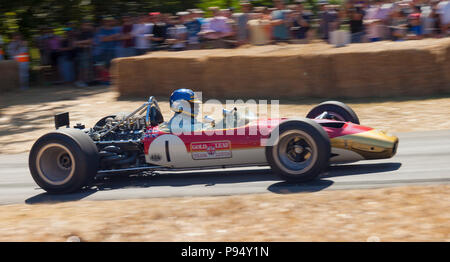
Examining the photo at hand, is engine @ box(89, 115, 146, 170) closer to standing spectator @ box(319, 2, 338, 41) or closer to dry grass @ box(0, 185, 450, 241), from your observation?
dry grass @ box(0, 185, 450, 241)

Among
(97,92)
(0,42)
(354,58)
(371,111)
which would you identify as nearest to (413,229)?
(371,111)

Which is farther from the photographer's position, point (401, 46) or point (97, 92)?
point (97, 92)

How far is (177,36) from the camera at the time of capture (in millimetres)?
14930

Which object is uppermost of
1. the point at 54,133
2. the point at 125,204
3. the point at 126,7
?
the point at 126,7

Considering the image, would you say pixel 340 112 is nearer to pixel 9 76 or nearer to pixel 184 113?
pixel 184 113

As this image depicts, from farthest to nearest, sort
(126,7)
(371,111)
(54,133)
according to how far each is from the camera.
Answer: (126,7) → (371,111) → (54,133)

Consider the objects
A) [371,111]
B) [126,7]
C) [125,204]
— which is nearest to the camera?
[125,204]

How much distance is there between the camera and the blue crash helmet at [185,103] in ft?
24.6

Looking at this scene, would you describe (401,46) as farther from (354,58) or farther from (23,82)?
(23,82)

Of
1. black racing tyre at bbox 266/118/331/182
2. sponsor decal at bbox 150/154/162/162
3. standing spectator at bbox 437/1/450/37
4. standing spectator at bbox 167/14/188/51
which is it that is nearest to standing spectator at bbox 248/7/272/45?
standing spectator at bbox 167/14/188/51

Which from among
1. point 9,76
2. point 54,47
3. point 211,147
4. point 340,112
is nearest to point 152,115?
point 211,147

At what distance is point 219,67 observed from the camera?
43.6ft

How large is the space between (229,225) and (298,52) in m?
7.89

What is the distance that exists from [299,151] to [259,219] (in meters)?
1.31
